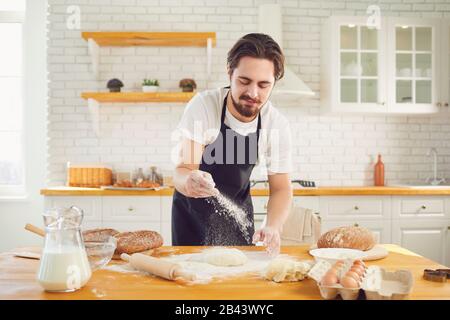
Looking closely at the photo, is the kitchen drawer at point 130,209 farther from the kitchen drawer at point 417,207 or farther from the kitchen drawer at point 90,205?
the kitchen drawer at point 417,207

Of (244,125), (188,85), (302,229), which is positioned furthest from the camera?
(188,85)

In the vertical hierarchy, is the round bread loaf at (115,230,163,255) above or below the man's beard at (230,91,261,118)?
below

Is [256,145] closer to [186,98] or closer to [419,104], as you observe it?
[186,98]

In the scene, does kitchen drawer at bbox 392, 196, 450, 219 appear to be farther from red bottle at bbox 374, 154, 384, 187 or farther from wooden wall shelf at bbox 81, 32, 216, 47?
wooden wall shelf at bbox 81, 32, 216, 47

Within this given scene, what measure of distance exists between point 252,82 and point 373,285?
1184mm

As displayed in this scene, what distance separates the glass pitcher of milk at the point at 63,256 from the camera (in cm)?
146

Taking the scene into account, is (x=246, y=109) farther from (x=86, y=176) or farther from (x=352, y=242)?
(x=86, y=176)

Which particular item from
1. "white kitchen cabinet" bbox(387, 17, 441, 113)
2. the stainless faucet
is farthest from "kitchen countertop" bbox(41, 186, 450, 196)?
"white kitchen cabinet" bbox(387, 17, 441, 113)

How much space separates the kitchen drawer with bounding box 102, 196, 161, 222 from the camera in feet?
13.8

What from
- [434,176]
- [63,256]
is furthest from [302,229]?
[434,176]

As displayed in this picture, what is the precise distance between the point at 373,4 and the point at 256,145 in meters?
3.07

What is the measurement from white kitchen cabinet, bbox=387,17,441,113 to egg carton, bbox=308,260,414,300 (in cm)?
347

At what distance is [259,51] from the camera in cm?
234

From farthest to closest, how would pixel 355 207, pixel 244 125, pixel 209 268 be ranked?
pixel 355 207 → pixel 244 125 → pixel 209 268
